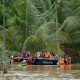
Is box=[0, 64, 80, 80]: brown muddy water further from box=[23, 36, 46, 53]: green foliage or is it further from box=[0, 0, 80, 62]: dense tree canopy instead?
box=[23, 36, 46, 53]: green foliage

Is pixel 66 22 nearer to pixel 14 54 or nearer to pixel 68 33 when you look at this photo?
pixel 68 33

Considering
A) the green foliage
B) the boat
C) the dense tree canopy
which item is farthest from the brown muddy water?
the green foliage

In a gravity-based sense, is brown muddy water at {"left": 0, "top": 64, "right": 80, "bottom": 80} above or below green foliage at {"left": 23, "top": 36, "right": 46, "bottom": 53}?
below

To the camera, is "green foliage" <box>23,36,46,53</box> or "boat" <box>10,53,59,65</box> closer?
"boat" <box>10,53,59,65</box>

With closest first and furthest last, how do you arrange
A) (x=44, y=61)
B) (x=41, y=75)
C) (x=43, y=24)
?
(x=41, y=75) → (x=44, y=61) → (x=43, y=24)

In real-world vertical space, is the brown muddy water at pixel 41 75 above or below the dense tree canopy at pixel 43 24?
below

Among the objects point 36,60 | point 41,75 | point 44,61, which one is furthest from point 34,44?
point 41,75

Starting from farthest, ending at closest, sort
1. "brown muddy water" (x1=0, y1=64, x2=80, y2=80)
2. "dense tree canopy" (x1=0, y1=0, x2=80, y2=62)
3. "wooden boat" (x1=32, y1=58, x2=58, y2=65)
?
"dense tree canopy" (x1=0, y1=0, x2=80, y2=62) < "wooden boat" (x1=32, y1=58, x2=58, y2=65) < "brown muddy water" (x1=0, y1=64, x2=80, y2=80)

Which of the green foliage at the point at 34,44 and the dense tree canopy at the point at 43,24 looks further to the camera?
the green foliage at the point at 34,44

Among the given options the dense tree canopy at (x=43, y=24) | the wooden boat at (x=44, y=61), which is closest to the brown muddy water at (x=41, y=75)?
the wooden boat at (x=44, y=61)

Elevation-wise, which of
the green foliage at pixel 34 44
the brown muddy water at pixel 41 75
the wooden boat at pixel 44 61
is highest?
the green foliage at pixel 34 44

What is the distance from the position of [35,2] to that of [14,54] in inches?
284

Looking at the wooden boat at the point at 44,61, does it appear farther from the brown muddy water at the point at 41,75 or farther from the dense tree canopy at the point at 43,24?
the brown muddy water at the point at 41,75

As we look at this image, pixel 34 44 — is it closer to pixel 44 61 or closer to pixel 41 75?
pixel 44 61
